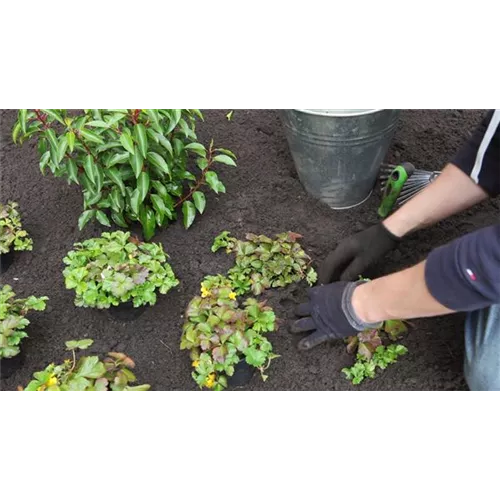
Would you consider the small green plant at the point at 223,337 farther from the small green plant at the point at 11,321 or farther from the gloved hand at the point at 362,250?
the small green plant at the point at 11,321

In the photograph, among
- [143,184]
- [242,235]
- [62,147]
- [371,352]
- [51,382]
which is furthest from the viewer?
[242,235]

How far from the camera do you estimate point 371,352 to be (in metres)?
2.04

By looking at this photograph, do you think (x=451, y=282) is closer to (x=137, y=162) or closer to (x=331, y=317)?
(x=331, y=317)

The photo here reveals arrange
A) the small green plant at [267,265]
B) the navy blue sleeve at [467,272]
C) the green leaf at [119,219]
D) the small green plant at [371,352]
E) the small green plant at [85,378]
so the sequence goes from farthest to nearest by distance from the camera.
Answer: the green leaf at [119,219], the small green plant at [267,265], the small green plant at [371,352], the small green plant at [85,378], the navy blue sleeve at [467,272]

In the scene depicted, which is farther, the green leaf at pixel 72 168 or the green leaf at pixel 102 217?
the green leaf at pixel 102 217

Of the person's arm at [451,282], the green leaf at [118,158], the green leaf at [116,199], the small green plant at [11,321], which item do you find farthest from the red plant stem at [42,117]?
the person's arm at [451,282]

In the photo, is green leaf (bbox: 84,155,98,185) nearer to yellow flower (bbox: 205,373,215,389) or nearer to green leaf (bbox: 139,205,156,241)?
green leaf (bbox: 139,205,156,241)

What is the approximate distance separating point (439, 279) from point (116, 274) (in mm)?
1174

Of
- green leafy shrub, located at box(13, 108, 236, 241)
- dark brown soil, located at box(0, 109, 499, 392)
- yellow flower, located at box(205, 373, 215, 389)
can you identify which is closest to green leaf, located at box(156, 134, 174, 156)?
green leafy shrub, located at box(13, 108, 236, 241)

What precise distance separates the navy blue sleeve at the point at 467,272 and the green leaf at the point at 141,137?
1.09 m

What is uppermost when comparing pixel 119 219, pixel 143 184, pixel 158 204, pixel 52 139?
pixel 52 139

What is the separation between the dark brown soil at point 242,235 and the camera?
210cm

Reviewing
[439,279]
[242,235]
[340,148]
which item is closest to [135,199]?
[242,235]

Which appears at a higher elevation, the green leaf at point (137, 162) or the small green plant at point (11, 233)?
the green leaf at point (137, 162)
